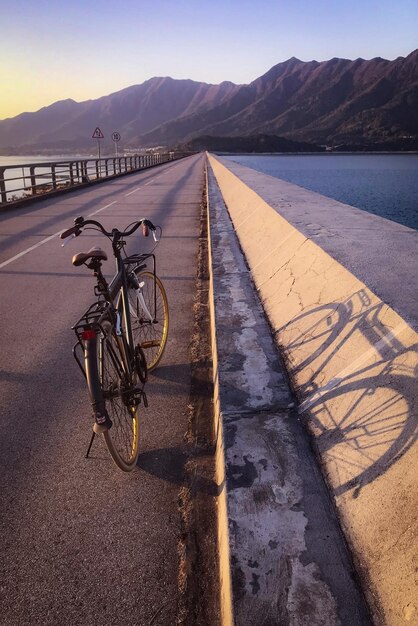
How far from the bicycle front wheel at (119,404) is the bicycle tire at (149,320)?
2.94 ft

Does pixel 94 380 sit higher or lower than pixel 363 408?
higher

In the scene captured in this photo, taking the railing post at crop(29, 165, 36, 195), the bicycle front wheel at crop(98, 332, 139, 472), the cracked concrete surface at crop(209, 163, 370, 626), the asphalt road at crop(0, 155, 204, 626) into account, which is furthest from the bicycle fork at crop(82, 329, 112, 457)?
the railing post at crop(29, 165, 36, 195)

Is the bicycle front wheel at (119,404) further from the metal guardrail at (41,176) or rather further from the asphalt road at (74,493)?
the metal guardrail at (41,176)

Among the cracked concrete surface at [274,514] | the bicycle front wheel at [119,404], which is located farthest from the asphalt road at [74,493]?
the cracked concrete surface at [274,514]

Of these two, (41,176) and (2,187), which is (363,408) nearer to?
(2,187)

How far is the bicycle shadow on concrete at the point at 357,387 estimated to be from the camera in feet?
7.59

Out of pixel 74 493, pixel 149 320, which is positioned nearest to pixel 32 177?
pixel 149 320

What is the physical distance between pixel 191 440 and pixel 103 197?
17316 millimetres

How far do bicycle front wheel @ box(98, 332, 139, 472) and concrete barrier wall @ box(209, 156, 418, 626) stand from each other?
1.08 metres

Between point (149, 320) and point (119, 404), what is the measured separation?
1.37 m

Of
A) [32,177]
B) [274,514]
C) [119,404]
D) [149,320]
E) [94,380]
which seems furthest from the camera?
[32,177]

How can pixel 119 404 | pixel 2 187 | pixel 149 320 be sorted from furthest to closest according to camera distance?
pixel 2 187
pixel 149 320
pixel 119 404

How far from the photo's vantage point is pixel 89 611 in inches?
82.4

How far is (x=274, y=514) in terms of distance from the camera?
2268 mm
